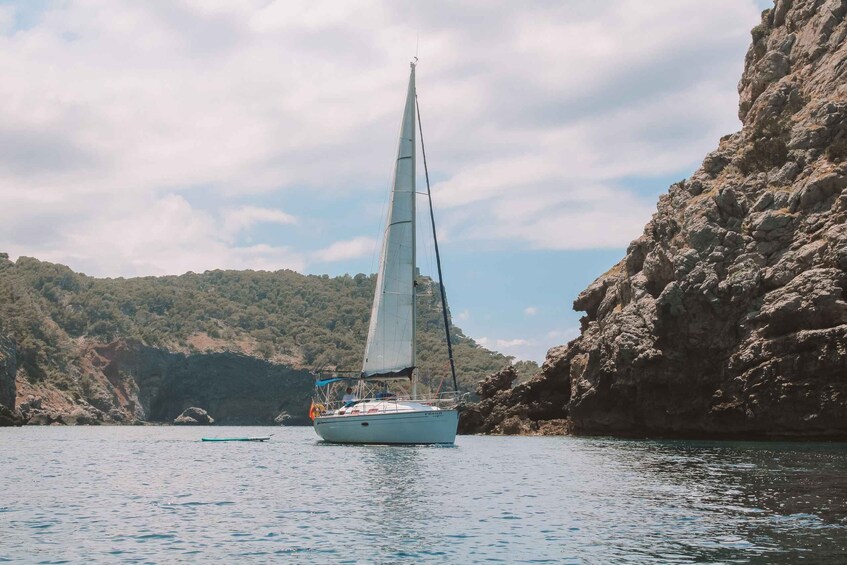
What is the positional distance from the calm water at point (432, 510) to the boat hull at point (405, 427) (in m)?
7.79

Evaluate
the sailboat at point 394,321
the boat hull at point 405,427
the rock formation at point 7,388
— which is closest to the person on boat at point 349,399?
the sailboat at point 394,321

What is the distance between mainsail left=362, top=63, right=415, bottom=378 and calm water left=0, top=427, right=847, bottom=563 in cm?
1345

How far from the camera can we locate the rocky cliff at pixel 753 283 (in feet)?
190

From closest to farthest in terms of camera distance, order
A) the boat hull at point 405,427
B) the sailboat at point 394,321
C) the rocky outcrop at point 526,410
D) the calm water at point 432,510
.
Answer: the calm water at point 432,510 < the boat hull at point 405,427 < the sailboat at point 394,321 < the rocky outcrop at point 526,410

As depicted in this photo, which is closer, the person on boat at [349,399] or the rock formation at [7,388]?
the person on boat at [349,399]

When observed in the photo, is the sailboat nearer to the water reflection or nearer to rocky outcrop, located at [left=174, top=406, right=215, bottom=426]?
the water reflection

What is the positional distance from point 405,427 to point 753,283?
90.2ft

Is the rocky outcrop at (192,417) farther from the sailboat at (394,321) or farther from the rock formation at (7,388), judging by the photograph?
the sailboat at (394,321)

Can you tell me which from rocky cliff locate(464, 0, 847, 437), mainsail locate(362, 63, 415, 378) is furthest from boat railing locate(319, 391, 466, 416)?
rocky cliff locate(464, 0, 847, 437)

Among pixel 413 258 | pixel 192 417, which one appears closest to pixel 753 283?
pixel 413 258

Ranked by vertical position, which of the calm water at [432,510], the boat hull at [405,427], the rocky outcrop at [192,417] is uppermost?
the rocky outcrop at [192,417]

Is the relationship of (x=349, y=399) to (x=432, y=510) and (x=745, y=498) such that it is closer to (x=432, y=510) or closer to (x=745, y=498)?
(x=432, y=510)

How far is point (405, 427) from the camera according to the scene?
52500mm

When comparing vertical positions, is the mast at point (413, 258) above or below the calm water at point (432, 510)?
above
